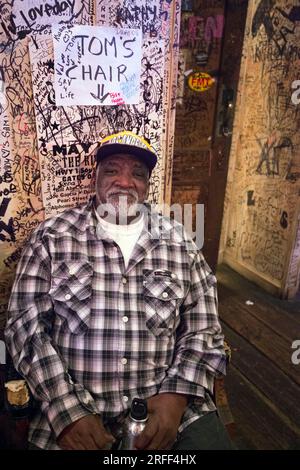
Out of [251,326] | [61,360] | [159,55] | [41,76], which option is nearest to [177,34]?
[159,55]

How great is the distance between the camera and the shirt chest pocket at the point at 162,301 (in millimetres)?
1874

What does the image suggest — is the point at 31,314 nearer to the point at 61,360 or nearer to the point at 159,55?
the point at 61,360

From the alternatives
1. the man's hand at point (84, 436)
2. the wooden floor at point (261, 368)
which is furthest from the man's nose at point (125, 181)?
the wooden floor at point (261, 368)

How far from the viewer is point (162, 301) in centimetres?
191

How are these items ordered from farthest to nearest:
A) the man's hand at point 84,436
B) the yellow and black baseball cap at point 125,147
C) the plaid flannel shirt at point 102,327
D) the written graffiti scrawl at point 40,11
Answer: the yellow and black baseball cap at point 125,147 → the written graffiti scrawl at point 40,11 → the plaid flannel shirt at point 102,327 → the man's hand at point 84,436

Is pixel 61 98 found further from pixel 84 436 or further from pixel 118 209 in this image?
pixel 84 436

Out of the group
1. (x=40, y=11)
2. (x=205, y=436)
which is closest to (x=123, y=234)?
(x=205, y=436)

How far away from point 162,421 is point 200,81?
7.20 ft

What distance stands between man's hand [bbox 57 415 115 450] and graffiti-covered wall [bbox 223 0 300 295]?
112 inches

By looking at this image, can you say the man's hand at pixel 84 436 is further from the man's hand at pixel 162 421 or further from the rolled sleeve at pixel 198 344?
the rolled sleeve at pixel 198 344

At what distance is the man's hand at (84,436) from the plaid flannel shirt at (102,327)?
0.03 metres

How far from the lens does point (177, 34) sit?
90.3 inches

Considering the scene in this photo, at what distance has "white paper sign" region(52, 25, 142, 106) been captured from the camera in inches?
78.4
